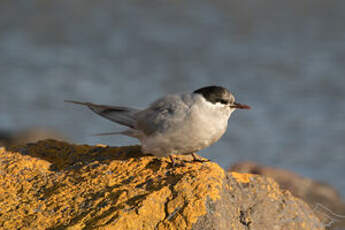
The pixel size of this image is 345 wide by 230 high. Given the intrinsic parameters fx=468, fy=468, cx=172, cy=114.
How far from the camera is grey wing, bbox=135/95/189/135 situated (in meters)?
4.09

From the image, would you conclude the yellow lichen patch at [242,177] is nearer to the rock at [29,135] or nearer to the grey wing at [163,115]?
the grey wing at [163,115]

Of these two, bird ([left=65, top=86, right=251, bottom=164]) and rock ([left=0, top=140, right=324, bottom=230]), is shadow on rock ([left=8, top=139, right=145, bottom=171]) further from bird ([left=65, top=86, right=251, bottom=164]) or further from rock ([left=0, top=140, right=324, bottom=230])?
Result: bird ([left=65, top=86, right=251, bottom=164])

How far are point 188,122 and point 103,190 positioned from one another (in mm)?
940

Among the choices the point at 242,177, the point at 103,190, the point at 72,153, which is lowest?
the point at 103,190

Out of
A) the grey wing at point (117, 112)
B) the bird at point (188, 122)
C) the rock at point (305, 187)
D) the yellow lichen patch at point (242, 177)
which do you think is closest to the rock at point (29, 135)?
the rock at point (305, 187)

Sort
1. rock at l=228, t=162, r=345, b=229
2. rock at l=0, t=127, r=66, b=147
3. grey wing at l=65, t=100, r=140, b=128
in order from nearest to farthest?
grey wing at l=65, t=100, r=140, b=128, rock at l=228, t=162, r=345, b=229, rock at l=0, t=127, r=66, b=147

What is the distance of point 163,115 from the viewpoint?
4.20 metres

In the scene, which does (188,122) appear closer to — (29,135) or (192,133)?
(192,133)

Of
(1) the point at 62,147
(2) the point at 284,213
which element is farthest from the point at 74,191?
(2) the point at 284,213

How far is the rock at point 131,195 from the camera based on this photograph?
330 cm

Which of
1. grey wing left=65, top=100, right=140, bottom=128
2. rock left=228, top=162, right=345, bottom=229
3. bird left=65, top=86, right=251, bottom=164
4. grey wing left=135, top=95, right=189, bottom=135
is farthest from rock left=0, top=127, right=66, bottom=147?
bird left=65, top=86, right=251, bottom=164

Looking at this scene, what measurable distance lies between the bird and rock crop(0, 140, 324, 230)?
0.56 ft

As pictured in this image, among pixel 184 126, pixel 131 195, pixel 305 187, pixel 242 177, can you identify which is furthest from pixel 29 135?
pixel 131 195

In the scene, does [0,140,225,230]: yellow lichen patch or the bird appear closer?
[0,140,225,230]: yellow lichen patch
